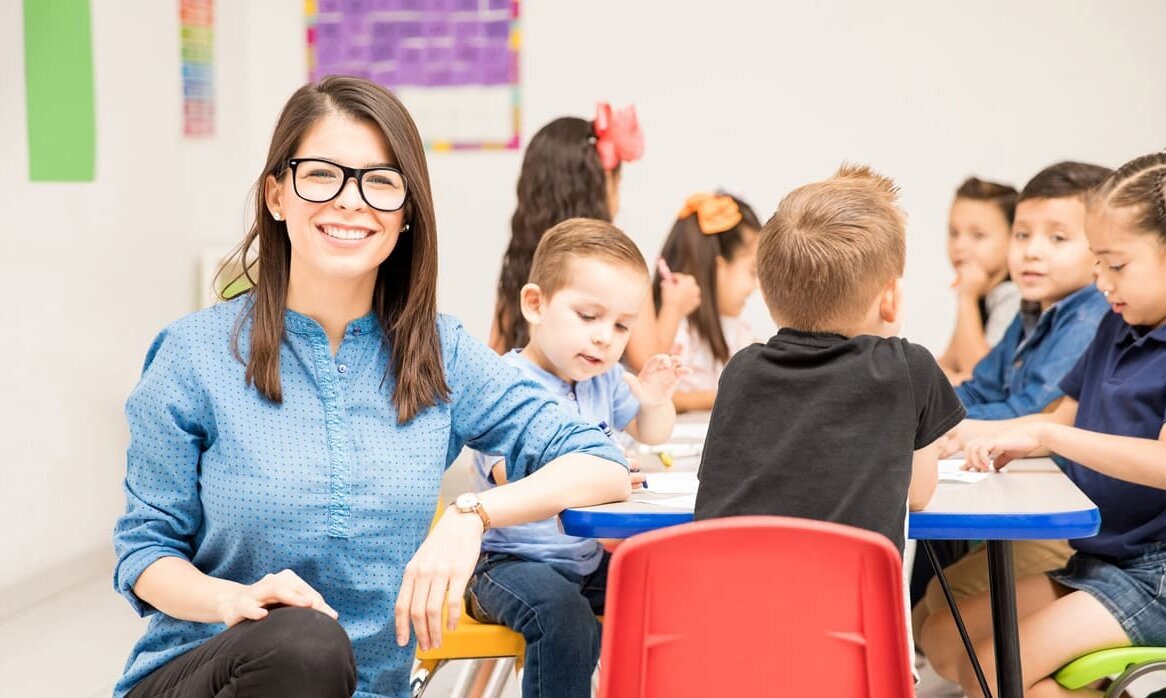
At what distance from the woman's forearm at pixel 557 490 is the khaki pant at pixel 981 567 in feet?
3.30

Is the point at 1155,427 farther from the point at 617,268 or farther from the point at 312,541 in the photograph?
the point at 312,541

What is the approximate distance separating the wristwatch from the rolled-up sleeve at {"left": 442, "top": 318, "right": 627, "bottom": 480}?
0.63 ft

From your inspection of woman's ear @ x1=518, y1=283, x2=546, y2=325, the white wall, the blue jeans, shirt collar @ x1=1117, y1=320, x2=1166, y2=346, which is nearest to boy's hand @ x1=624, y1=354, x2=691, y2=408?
woman's ear @ x1=518, y1=283, x2=546, y2=325

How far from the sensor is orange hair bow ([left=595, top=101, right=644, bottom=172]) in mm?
3479

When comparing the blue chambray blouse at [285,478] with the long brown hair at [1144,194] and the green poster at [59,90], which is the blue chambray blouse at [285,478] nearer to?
the long brown hair at [1144,194]

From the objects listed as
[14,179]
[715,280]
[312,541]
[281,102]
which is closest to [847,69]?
[715,280]

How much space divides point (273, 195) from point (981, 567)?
169 centimetres

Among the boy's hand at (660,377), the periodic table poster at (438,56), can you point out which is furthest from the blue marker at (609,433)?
the periodic table poster at (438,56)

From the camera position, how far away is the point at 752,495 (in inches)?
64.4

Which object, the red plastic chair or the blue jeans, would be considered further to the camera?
the blue jeans

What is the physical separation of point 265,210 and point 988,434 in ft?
4.31

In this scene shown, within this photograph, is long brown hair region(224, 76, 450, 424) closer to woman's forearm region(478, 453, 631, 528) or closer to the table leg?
woman's forearm region(478, 453, 631, 528)

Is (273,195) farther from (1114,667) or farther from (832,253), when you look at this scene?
(1114,667)

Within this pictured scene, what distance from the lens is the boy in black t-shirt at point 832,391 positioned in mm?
1615
